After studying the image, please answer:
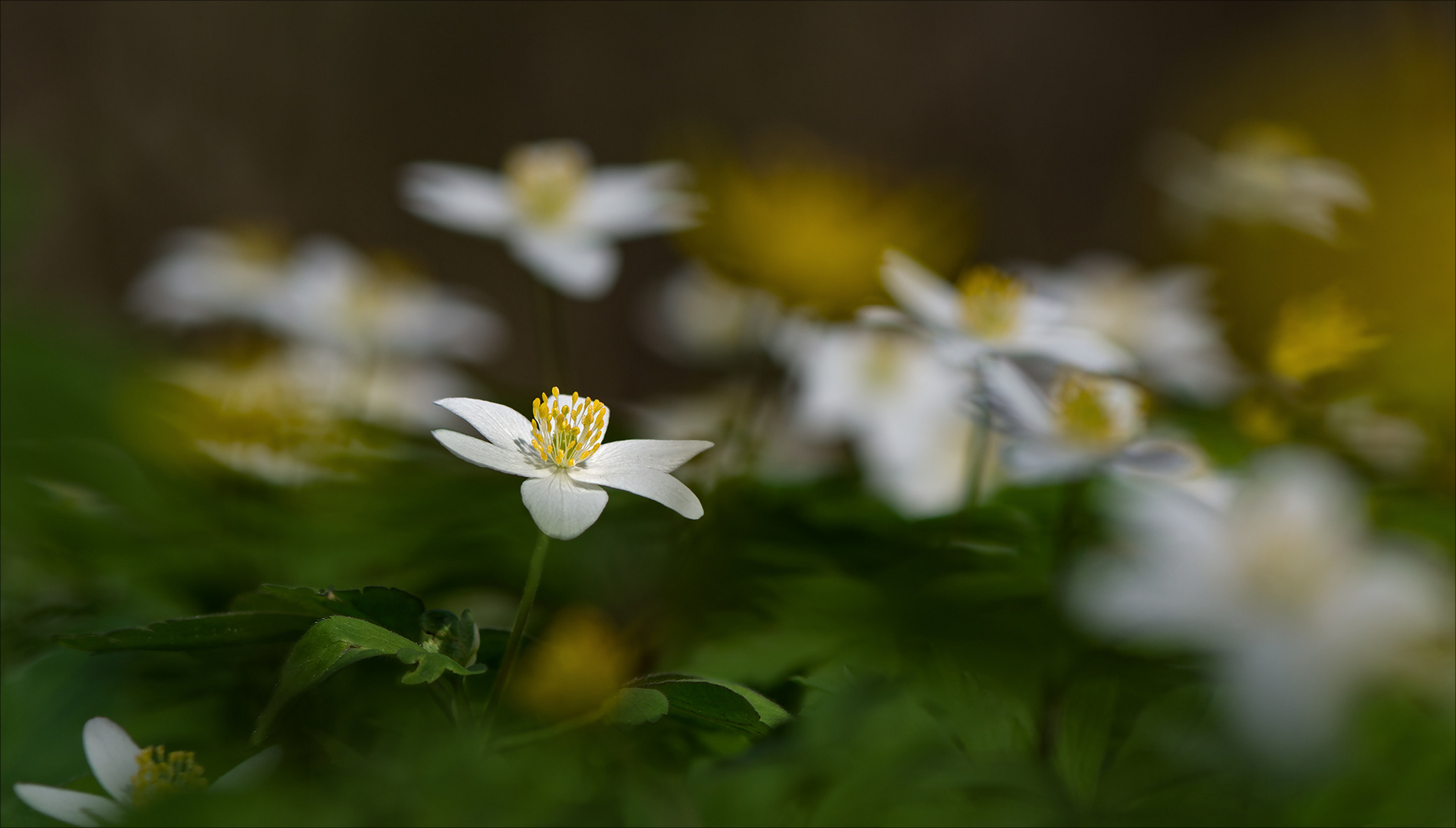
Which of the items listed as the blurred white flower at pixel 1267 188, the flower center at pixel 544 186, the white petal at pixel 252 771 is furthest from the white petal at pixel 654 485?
the blurred white flower at pixel 1267 188

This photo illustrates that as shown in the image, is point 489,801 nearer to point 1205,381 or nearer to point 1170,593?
point 1170,593

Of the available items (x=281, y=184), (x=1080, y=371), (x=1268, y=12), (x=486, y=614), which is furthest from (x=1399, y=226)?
(x=281, y=184)

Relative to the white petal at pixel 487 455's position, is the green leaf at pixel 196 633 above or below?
below

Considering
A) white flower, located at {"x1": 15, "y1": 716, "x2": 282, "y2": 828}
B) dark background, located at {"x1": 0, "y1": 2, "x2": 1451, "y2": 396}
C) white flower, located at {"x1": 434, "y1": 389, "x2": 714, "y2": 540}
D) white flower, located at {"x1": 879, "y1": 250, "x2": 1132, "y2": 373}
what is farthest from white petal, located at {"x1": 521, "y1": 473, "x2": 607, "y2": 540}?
dark background, located at {"x1": 0, "y1": 2, "x2": 1451, "y2": 396}

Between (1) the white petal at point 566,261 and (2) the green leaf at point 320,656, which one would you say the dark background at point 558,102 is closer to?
(1) the white petal at point 566,261

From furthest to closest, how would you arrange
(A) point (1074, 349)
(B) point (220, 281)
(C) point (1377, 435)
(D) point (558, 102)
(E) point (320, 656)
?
(D) point (558, 102)
(B) point (220, 281)
(C) point (1377, 435)
(A) point (1074, 349)
(E) point (320, 656)

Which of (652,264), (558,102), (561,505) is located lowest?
(561,505)

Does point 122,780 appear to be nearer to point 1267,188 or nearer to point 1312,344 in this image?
point 1312,344

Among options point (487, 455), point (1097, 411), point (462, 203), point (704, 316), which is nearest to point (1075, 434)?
point (1097, 411)
